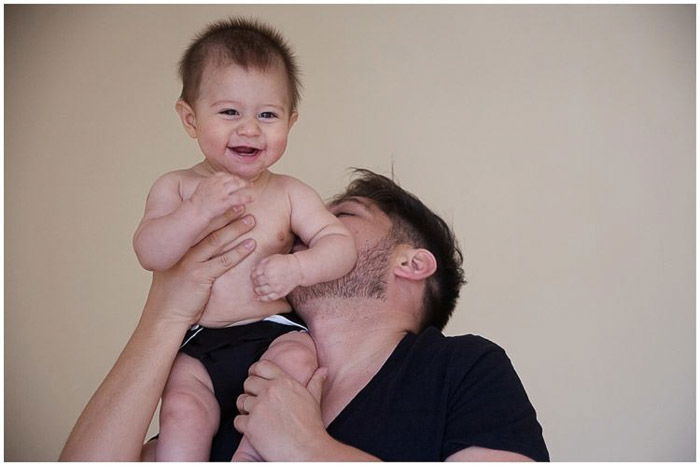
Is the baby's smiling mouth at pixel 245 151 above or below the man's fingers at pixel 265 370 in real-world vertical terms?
above

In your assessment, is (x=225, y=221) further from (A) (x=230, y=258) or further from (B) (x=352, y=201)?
(B) (x=352, y=201)

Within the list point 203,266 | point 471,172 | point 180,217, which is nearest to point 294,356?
point 203,266

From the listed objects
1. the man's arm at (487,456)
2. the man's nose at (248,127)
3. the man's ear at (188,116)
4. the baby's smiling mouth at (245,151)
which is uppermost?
the man's ear at (188,116)

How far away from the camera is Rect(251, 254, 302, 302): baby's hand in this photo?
4.50ft

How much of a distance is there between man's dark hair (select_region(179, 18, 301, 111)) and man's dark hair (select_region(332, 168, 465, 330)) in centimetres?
42

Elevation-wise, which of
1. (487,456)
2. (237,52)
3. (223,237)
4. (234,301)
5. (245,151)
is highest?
(237,52)

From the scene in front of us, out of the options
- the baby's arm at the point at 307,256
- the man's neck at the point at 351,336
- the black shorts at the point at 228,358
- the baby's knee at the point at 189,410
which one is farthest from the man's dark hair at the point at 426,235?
the baby's knee at the point at 189,410

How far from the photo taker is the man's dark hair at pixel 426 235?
1.80 m

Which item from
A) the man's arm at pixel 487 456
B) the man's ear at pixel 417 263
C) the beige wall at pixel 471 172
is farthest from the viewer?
the beige wall at pixel 471 172

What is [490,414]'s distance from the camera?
4.49 feet

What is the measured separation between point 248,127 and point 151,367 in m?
0.44

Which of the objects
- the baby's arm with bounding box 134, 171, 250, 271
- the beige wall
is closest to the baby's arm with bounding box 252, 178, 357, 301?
the baby's arm with bounding box 134, 171, 250, 271

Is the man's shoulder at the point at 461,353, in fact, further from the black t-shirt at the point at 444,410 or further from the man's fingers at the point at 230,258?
the man's fingers at the point at 230,258

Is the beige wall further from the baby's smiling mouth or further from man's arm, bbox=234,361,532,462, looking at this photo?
man's arm, bbox=234,361,532,462
